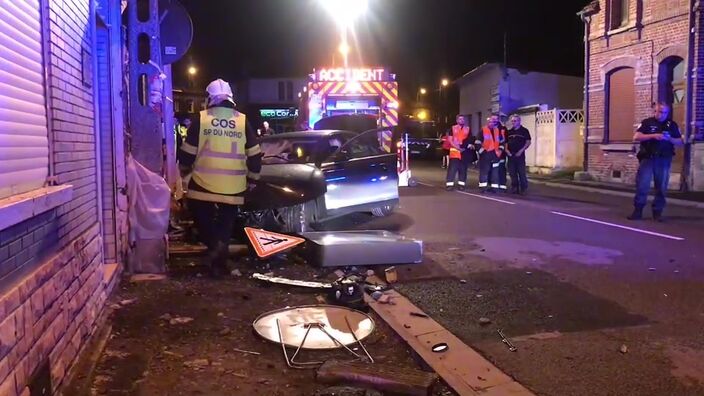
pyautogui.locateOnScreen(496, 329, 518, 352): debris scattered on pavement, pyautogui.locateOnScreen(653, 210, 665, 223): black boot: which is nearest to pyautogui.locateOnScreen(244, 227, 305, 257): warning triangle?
pyautogui.locateOnScreen(496, 329, 518, 352): debris scattered on pavement

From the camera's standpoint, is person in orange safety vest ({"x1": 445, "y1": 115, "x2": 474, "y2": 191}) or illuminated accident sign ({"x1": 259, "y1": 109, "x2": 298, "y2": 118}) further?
illuminated accident sign ({"x1": 259, "y1": 109, "x2": 298, "y2": 118})

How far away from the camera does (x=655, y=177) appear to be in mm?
10445

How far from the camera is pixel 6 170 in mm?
2910

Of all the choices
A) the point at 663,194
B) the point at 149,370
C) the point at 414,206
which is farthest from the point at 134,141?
the point at 663,194

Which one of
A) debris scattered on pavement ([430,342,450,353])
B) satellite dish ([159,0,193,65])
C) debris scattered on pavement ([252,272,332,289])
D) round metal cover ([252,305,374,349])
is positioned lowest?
debris scattered on pavement ([430,342,450,353])

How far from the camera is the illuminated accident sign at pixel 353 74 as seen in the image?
661 inches

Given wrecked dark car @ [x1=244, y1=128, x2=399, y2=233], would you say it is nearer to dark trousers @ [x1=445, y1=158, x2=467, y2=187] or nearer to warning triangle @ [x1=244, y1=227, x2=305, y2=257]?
warning triangle @ [x1=244, y1=227, x2=305, y2=257]

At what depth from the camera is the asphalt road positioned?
4117 mm

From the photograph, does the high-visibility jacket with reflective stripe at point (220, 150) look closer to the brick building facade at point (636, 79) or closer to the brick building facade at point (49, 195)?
the brick building facade at point (49, 195)

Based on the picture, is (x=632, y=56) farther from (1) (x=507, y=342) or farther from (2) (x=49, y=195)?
(2) (x=49, y=195)

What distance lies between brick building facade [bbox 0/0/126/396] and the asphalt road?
8.46ft

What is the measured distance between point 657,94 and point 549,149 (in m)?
5.69

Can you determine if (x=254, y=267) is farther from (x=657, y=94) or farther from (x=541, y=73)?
(x=541, y=73)

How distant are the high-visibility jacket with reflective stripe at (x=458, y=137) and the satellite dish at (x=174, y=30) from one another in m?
9.80
